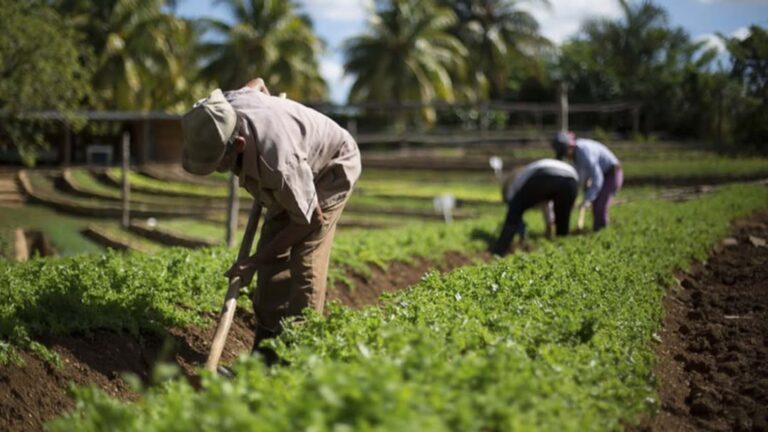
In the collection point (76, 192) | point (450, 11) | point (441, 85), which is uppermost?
point (450, 11)

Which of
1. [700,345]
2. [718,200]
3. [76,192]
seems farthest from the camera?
[76,192]

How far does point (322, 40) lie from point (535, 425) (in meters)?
46.8

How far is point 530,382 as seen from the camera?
3518mm

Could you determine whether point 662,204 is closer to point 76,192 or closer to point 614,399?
point 614,399

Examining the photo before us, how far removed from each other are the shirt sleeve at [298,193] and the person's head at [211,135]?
34 centimetres

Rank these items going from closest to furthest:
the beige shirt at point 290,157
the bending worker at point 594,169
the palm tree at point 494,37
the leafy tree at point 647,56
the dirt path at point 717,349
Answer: the dirt path at point 717,349 → the beige shirt at point 290,157 → the bending worker at point 594,169 → the leafy tree at point 647,56 → the palm tree at point 494,37

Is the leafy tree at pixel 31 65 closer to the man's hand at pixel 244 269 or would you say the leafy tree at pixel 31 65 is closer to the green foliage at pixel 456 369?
the man's hand at pixel 244 269

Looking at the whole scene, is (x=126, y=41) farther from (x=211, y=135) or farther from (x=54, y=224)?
(x=211, y=135)

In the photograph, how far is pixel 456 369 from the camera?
11.5ft

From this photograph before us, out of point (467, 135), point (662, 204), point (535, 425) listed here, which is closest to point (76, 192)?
point (467, 135)

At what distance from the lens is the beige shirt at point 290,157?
5441mm

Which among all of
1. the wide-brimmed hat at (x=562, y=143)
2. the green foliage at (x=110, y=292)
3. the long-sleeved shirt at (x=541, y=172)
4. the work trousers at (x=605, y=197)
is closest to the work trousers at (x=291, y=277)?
the green foliage at (x=110, y=292)

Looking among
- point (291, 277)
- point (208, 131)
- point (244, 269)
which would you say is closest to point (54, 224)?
point (291, 277)

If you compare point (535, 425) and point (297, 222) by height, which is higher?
point (297, 222)
